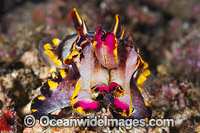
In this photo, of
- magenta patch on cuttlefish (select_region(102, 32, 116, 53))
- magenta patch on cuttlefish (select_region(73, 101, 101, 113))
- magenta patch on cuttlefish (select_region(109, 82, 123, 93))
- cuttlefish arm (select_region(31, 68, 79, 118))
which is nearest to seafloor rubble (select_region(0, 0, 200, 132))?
cuttlefish arm (select_region(31, 68, 79, 118))

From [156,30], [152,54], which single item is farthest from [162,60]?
[156,30]

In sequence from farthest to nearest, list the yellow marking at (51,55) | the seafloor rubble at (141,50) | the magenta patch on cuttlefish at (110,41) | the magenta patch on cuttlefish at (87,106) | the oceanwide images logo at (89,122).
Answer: the seafloor rubble at (141,50)
the yellow marking at (51,55)
the oceanwide images logo at (89,122)
the magenta patch on cuttlefish at (87,106)
the magenta patch on cuttlefish at (110,41)

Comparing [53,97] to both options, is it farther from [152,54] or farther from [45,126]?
[152,54]

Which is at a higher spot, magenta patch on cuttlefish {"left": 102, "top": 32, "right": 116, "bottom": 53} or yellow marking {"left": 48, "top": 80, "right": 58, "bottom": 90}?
magenta patch on cuttlefish {"left": 102, "top": 32, "right": 116, "bottom": 53}

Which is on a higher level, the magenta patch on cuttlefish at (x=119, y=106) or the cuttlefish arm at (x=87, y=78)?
the cuttlefish arm at (x=87, y=78)

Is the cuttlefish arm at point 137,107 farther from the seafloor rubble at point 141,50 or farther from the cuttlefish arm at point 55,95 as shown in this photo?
the cuttlefish arm at point 55,95

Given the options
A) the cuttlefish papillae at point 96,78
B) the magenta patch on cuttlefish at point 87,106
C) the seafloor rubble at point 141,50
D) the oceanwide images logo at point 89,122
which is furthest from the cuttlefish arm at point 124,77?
the seafloor rubble at point 141,50

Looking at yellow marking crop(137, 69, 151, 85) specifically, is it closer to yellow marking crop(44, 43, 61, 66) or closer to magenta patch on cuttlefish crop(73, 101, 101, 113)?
magenta patch on cuttlefish crop(73, 101, 101, 113)
